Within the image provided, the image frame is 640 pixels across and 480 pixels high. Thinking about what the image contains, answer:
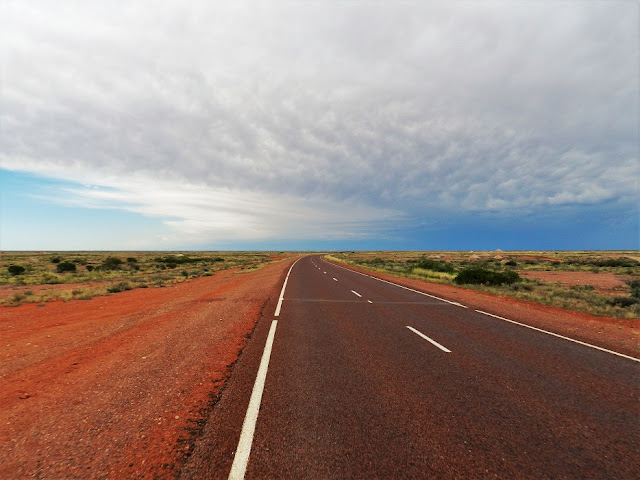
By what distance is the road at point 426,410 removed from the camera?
A: 3.21 metres

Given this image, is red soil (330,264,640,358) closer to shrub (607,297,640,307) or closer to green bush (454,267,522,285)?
shrub (607,297,640,307)

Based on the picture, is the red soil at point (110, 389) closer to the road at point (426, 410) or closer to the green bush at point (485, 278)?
the road at point (426, 410)

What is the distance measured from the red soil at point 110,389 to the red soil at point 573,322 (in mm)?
9620

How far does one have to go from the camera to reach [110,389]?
16.5ft

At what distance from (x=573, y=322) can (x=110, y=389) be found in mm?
14008

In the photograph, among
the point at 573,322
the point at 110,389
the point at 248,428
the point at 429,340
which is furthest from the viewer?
the point at 573,322

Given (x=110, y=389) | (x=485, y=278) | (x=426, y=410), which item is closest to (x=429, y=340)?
(x=426, y=410)

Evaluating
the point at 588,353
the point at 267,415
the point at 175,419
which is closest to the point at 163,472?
the point at 175,419

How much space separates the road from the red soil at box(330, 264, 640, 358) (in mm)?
1344

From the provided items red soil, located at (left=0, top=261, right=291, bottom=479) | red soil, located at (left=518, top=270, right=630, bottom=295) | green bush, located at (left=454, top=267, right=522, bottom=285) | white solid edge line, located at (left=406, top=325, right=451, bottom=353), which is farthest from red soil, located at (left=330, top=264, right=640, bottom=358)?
red soil, located at (left=518, top=270, right=630, bottom=295)

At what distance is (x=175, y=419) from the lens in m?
4.07

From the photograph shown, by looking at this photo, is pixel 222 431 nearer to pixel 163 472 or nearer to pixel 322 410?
pixel 163 472

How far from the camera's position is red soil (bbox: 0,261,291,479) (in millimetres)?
3326

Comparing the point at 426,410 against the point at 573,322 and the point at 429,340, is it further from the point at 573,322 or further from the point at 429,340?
the point at 573,322
